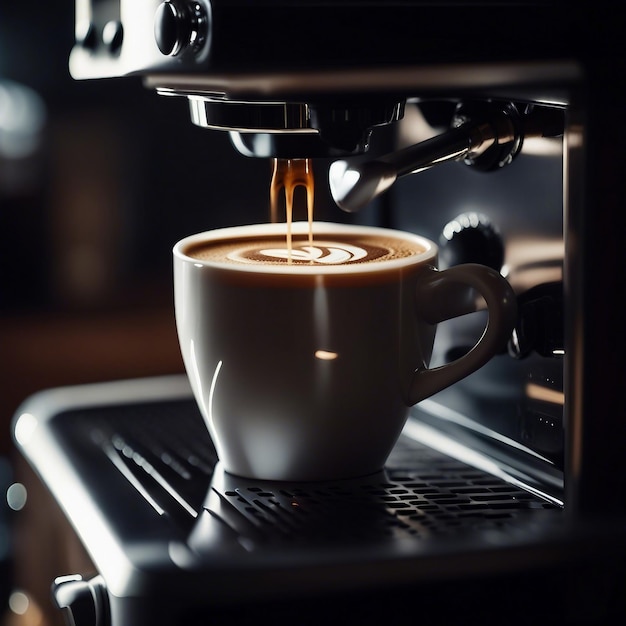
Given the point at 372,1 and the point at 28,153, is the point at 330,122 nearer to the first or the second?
the point at 372,1

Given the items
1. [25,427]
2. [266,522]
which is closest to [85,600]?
[266,522]

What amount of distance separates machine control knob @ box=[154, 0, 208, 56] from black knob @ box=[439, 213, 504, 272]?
229mm

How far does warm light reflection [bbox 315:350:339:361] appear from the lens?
19.3 inches

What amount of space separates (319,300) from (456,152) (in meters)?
0.11

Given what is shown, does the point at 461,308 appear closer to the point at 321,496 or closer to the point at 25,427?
the point at 321,496

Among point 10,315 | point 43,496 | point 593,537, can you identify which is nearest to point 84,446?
point 43,496

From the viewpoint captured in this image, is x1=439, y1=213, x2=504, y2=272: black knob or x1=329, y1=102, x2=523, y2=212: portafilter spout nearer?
x1=329, y1=102, x2=523, y2=212: portafilter spout

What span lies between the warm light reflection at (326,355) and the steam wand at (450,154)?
69 mm

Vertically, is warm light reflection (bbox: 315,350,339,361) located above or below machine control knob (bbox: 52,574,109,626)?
above

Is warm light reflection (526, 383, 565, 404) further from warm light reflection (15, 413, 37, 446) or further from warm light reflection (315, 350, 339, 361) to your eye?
warm light reflection (15, 413, 37, 446)

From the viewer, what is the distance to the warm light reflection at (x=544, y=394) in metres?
0.51

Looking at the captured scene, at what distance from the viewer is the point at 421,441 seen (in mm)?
611

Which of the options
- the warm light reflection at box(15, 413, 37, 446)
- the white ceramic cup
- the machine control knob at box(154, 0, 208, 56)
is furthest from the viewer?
the warm light reflection at box(15, 413, 37, 446)

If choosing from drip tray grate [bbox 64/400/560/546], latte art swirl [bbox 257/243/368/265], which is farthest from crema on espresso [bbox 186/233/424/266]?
drip tray grate [bbox 64/400/560/546]
